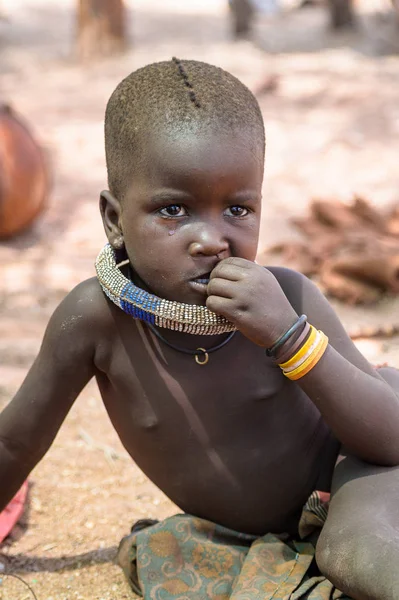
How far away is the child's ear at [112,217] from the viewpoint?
1955 millimetres

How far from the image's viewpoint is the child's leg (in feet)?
5.67

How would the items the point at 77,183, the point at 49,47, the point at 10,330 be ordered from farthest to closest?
the point at 49,47 → the point at 77,183 → the point at 10,330

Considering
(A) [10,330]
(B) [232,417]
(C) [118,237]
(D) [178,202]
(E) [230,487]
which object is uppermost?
(D) [178,202]

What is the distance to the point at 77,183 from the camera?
634 centimetres

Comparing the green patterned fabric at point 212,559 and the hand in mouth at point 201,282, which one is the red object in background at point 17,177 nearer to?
the green patterned fabric at point 212,559

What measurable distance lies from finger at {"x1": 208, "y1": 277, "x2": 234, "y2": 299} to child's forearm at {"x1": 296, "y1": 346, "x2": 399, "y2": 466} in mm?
247

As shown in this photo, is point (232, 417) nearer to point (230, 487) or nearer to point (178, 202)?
point (230, 487)

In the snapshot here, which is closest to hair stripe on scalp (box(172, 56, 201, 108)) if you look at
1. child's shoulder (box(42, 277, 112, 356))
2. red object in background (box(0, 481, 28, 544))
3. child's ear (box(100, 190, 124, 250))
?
child's ear (box(100, 190, 124, 250))

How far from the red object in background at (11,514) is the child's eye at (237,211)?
1.13m

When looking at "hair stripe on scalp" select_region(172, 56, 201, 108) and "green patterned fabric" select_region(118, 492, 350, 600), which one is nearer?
"hair stripe on scalp" select_region(172, 56, 201, 108)

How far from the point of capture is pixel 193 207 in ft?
5.81

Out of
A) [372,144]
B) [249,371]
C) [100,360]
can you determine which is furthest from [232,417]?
[372,144]

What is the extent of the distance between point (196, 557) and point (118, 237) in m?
0.79

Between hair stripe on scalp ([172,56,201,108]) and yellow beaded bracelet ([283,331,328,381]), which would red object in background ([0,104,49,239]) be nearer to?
hair stripe on scalp ([172,56,201,108])
